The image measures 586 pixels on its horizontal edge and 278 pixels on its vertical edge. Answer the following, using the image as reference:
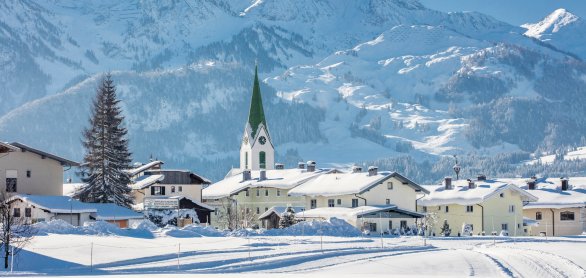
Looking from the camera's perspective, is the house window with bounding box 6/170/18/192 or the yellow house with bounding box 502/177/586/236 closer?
the house window with bounding box 6/170/18/192

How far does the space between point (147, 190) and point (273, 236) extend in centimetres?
3578

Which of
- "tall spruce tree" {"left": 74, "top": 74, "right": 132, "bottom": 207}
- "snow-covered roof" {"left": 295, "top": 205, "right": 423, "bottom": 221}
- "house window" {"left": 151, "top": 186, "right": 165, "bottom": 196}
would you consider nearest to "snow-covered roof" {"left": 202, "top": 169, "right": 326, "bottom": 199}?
"house window" {"left": 151, "top": 186, "right": 165, "bottom": 196}

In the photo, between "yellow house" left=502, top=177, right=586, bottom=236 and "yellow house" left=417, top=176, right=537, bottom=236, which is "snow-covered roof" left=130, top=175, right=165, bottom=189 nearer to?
"yellow house" left=417, top=176, right=537, bottom=236

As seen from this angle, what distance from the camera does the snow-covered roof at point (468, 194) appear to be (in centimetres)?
11075

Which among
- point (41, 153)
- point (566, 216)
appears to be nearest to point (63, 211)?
point (41, 153)

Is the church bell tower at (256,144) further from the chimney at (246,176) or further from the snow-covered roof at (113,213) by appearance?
the snow-covered roof at (113,213)

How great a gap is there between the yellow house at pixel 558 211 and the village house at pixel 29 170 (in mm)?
48428

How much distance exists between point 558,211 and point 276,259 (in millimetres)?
66795

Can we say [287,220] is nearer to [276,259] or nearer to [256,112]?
[276,259]

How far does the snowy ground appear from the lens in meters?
50.3

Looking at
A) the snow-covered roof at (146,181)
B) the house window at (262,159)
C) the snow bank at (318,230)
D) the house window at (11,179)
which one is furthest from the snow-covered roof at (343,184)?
the house window at (262,159)

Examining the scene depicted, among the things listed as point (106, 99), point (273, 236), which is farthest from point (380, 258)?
point (106, 99)

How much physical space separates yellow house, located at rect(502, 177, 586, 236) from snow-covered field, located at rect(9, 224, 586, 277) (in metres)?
43.9

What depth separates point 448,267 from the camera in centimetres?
5334
